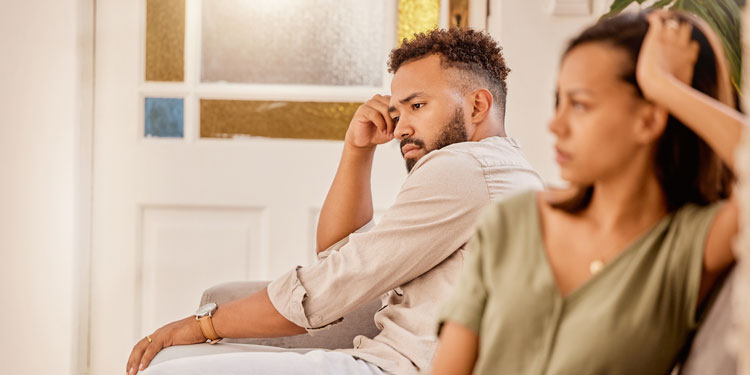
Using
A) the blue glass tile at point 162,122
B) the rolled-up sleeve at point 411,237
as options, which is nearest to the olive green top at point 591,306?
the rolled-up sleeve at point 411,237

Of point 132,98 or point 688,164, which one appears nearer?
point 688,164

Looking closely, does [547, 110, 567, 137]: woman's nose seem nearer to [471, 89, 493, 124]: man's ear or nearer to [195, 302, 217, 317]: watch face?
[471, 89, 493, 124]: man's ear

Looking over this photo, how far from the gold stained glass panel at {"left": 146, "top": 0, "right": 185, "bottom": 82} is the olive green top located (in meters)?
1.85

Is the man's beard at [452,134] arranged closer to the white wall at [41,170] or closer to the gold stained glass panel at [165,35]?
the gold stained glass panel at [165,35]

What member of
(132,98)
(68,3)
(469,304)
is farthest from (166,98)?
(469,304)

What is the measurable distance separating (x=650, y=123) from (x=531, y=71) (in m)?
1.57

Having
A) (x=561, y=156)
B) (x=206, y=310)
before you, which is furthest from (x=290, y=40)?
(x=561, y=156)

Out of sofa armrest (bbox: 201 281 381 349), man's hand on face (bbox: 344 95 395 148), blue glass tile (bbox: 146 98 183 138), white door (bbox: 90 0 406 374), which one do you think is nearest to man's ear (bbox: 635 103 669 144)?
man's hand on face (bbox: 344 95 395 148)

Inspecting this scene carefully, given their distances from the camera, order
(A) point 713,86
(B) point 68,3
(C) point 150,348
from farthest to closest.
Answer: (B) point 68,3
(C) point 150,348
(A) point 713,86

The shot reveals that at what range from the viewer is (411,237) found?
1.22m

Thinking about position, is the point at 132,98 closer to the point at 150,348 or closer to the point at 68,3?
the point at 68,3

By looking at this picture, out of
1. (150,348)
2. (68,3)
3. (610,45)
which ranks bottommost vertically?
(150,348)

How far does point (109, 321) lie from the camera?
2418 mm

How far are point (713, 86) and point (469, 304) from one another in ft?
0.99
